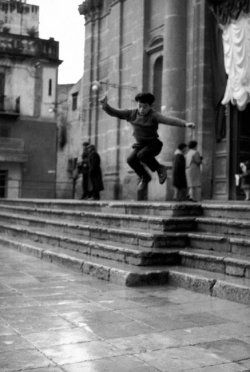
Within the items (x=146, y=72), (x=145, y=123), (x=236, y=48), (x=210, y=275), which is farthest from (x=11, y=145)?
(x=210, y=275)

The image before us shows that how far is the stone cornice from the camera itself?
12883 mm

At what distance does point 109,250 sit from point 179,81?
8.50m

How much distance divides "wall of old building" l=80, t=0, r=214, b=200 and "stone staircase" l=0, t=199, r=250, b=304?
5314 millimetres

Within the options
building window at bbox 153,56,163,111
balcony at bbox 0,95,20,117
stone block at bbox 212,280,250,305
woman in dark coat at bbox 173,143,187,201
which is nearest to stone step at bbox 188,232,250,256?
stone block at bbox 212,280,250,305

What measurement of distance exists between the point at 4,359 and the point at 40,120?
3411 centimetres

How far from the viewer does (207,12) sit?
14445mm

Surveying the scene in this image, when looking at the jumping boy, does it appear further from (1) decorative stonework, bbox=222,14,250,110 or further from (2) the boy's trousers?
(1) decorative stonework, bbox=222,14,250,110

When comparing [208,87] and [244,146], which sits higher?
[208,87]

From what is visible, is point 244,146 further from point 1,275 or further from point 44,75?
point 44,75

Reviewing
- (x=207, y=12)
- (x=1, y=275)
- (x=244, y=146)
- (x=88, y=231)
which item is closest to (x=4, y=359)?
(x=1, y=275)

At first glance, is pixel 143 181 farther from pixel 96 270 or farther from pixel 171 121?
pixel 96 270

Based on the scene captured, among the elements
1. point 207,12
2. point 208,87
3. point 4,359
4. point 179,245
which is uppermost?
point 207,12

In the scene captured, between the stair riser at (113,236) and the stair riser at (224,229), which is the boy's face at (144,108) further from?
the stair riser at (224,229)

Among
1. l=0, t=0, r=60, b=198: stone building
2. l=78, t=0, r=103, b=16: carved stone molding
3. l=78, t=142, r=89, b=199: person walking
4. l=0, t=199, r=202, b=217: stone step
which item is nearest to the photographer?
l=0, t=199, r=202, b=217: stone step
